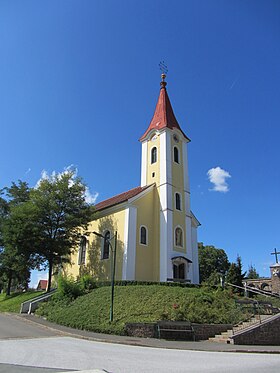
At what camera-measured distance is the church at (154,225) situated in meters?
29.2

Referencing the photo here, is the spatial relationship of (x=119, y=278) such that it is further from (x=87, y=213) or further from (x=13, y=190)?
(x=13, y=190)

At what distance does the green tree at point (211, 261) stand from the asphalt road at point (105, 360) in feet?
161

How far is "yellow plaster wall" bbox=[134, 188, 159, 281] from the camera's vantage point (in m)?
29.3

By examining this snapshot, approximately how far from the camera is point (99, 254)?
32406 mm

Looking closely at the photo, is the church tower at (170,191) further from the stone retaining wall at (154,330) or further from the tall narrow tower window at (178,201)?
the stone retaining wall at (154,330)

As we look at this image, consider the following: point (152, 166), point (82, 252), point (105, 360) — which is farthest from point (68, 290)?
point (152, 166)

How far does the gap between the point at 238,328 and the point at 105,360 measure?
369 inches

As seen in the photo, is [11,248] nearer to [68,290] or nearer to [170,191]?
[68,290]

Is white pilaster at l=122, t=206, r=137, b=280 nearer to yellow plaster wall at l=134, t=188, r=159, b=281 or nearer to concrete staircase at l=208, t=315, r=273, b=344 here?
yellow plaster wall at l=134, t=188, r=159, b=281

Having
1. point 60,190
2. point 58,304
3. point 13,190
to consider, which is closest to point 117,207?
point 60,190

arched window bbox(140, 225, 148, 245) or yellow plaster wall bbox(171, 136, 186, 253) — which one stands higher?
yellow plaster wall bbox(171, 136, 186, 253)

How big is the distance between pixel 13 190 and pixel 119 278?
17.5 metres

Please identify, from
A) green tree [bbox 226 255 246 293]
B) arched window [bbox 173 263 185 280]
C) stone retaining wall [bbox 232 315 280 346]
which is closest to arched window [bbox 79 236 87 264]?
arched window [bbox 173 263 185 280]

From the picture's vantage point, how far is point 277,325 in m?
16.0
